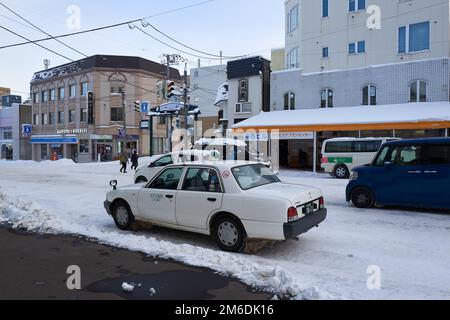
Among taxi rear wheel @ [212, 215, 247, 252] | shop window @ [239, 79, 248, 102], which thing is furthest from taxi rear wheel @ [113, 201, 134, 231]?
shop window @ [239, 79, 248, 102]

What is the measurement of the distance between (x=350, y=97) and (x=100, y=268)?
22091 mm

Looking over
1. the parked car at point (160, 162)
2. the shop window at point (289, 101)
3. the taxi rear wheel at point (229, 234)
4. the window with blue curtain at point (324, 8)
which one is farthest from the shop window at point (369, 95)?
the taxi rear wheel at point (229, 234)

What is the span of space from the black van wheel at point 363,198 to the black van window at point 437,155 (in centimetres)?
164

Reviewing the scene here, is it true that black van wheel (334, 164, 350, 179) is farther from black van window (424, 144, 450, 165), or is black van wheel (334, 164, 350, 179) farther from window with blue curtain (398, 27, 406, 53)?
black van window (424, 144, 450, 165)

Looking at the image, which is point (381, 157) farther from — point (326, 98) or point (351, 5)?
point (351, 5)

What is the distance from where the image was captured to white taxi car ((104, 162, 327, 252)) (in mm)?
5883

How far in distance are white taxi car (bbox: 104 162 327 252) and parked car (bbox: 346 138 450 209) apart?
3671mm

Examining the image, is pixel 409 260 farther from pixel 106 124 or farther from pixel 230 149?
pixel 106 124

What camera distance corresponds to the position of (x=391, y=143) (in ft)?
32.0

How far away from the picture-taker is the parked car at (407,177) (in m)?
8.95

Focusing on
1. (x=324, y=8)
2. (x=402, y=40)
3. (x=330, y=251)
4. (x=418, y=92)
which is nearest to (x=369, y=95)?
(x=418, y=92)

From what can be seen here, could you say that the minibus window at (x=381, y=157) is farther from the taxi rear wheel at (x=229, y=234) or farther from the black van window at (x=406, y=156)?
the taxi rear wheel at (x=229, y=234)
